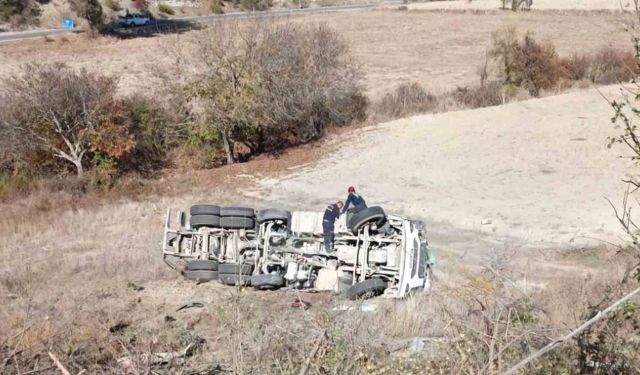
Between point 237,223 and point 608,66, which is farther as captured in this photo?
point 608,66

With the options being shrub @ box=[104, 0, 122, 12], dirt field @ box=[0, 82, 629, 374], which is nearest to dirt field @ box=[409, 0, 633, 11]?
shrub @ box=[104, 0, 122, 12]

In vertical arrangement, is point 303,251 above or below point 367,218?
below

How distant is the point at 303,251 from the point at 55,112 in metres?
13.0

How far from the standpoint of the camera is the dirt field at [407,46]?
1414 inches

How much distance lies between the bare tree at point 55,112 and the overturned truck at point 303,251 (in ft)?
33.0

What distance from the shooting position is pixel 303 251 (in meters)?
11.1

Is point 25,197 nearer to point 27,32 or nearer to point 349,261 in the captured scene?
point 349,261

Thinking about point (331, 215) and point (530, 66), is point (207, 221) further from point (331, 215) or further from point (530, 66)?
point (530, 66)

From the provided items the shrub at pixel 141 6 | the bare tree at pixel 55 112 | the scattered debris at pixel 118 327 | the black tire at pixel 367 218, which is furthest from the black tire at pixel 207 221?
the shrub at pixel 141 6

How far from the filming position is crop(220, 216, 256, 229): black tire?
11758 mm

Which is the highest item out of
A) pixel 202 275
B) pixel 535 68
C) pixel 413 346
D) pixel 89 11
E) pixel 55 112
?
pixel 89 11

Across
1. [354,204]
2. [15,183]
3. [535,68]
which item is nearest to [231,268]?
[354,204]

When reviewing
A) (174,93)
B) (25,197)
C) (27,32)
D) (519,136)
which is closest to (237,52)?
(174,93)

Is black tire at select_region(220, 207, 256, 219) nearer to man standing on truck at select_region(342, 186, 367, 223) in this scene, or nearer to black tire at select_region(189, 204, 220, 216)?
black tire at select_region(189, 204, 220, 216)
